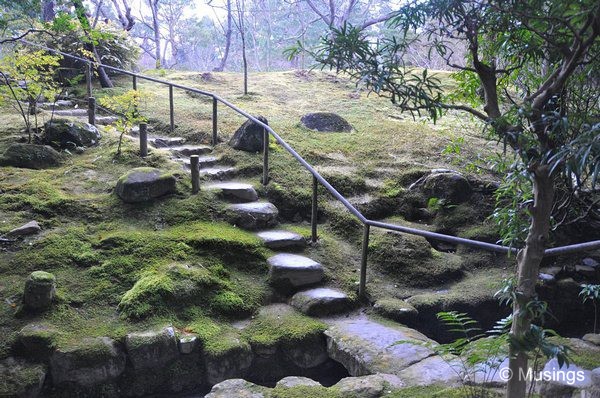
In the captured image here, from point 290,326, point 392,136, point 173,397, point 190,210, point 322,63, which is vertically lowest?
point 173,397

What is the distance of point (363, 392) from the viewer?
3188 millimetres

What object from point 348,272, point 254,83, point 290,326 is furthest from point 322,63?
point 254,83

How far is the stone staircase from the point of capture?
463 cm

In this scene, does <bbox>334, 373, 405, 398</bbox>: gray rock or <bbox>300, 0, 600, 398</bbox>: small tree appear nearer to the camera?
<bbox>300, 0, 600, 398</bbox>: small tree

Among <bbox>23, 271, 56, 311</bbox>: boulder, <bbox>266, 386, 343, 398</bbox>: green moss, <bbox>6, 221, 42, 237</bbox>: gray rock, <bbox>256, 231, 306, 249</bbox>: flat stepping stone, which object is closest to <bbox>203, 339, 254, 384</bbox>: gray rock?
<bbox>266, 386, 343, 398</bbox>: green moss

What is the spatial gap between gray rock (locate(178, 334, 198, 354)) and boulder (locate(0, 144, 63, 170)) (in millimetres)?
3732

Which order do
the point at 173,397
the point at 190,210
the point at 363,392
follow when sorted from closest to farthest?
the point at 363,392 < the point at 173,397 < the point at 190,210

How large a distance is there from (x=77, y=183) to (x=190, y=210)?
1.49m

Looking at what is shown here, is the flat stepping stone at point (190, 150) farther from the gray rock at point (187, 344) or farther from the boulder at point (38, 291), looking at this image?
the gray rock at point (187, 344)

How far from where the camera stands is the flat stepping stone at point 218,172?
257 inches

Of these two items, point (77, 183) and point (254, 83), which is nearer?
point (77, 183)

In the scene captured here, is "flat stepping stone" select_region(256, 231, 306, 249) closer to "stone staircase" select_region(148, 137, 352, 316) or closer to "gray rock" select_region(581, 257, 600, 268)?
"stone staircase" select_region(148, 137, 352, 316)

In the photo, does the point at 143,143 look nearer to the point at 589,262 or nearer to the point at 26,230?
the point at 26,230

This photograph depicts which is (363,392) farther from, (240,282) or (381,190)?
(381,190)
